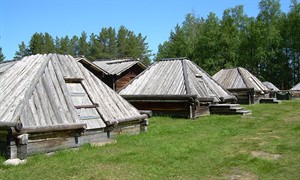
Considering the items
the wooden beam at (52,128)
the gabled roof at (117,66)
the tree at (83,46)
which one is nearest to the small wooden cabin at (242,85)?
the gabled roof at (117,66)

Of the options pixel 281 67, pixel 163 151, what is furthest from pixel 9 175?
pixel 281 67

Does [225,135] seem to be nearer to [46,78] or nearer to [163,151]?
[163,151]

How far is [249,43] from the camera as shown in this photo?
183ft

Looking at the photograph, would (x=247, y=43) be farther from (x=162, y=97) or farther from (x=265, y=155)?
(x=265, y=155)

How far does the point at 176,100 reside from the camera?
20594 mm

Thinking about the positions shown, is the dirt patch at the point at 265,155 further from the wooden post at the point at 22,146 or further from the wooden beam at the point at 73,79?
the wooden beam at the point at 73,79

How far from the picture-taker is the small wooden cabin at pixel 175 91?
2048 centimetres

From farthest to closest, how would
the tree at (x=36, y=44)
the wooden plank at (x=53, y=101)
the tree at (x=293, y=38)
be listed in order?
the tree at (x=36, y=44) → the tree at (x=293, y=38) → the wooden plank at (x=53, y=101)

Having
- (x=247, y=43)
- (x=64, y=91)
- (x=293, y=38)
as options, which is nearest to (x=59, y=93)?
(x=64, y=91)

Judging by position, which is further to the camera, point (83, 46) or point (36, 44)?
point (83, 46)

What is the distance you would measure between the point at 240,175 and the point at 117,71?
86.0 ft

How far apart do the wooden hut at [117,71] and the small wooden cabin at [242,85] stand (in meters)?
9.15

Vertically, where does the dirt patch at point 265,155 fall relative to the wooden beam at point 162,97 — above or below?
below

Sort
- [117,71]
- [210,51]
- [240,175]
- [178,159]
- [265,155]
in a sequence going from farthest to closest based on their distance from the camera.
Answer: [210,51] < [117,71] < [265,155] < [178,159] < [240,175]
